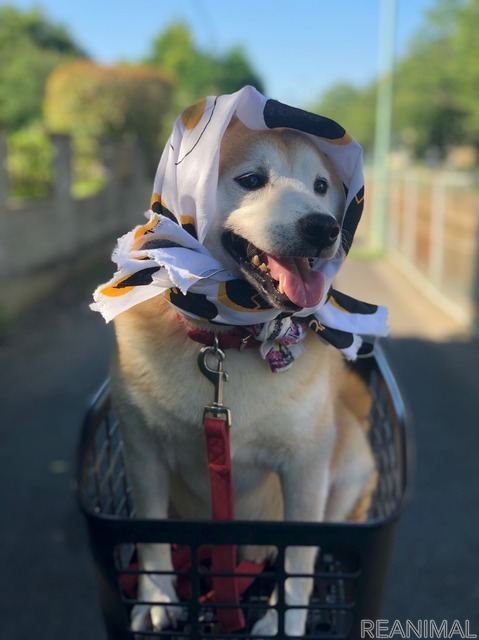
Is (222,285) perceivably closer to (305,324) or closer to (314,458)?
(305,324)

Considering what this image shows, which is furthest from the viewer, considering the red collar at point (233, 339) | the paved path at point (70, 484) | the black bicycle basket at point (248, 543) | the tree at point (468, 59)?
the tree at point (468, 59)

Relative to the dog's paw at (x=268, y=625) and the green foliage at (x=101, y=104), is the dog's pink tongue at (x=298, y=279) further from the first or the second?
the green foliage at (x=101, y=104)

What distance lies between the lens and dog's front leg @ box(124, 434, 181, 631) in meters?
1.51

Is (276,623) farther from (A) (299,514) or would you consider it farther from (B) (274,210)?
(B) (274,210)

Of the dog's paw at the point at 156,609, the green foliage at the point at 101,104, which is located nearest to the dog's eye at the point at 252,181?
the dog's paw at the point at 156,609

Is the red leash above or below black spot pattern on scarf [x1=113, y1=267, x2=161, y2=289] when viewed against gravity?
below

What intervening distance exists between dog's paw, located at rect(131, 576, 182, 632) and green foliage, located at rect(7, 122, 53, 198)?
6706 millimetres

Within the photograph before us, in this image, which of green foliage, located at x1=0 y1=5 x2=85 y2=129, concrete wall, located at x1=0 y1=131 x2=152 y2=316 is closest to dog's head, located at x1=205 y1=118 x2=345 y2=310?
concrete wall, located at x1=0 y1=131 x2=152 y2=316

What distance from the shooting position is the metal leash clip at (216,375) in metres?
1.33

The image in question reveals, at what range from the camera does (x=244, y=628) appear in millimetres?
1488

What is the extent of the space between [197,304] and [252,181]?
28cm

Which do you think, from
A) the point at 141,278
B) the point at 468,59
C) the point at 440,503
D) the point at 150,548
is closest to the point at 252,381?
the point at 141,278

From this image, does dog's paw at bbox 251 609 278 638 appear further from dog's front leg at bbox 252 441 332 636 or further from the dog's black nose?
the dog's black nose

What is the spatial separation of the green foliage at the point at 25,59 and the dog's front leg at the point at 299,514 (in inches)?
891
